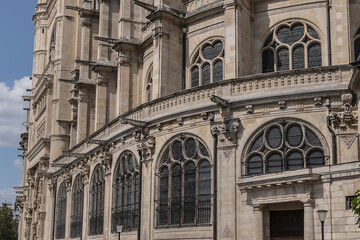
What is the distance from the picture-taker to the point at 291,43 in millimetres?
32219

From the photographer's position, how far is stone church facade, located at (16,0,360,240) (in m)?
24.9

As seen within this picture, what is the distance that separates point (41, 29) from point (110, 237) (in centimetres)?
4815

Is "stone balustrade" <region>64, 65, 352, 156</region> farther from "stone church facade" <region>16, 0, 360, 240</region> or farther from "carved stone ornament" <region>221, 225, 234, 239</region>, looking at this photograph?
"carved stone ornament" <region>221, 225, 234, 239</region>

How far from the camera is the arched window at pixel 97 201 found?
37812mm

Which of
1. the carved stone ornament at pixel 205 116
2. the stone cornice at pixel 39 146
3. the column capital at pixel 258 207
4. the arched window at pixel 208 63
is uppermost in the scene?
the arched window at pixel 208 63

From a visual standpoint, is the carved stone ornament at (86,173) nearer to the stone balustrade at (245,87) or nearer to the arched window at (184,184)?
the stone balustrade at (245,87)

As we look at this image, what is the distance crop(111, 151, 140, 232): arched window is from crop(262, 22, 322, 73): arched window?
29.2 feet

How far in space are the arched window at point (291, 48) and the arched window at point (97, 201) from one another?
1267 cm

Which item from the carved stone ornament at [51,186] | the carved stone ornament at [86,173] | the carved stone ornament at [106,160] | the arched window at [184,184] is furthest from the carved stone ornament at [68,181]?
the arched window at [184,184]

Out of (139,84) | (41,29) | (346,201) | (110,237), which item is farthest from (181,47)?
(41,29)

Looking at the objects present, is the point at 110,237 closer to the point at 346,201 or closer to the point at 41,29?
the point at 346,201

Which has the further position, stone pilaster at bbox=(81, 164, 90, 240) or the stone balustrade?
stone pilaster at bbox=(81, 164, 90, 240)

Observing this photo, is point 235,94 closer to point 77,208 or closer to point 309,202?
point 309,202

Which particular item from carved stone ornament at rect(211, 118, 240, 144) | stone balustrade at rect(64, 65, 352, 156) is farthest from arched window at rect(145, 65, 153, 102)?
→ carved stone ornament at rect(211, 118, 240, 144)
